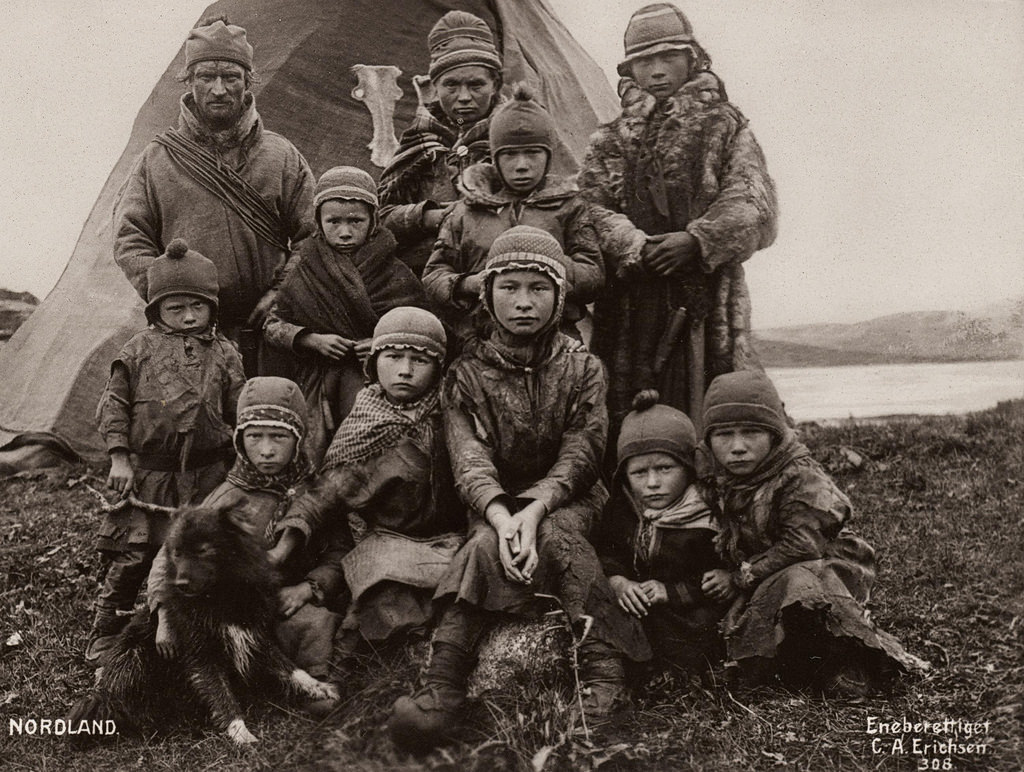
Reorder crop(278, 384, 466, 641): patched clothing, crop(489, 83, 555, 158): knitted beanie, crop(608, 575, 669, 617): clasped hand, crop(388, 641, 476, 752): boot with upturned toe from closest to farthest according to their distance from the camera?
crop(388, 641, 476, 752): boot with upturned toe
crop(608, 575, 669, 617): clasped hand
crop(278, 384, 466, 641): patched clothing
crop(489, 83, 555, 158): knitted beanie

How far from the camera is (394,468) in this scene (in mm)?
4262

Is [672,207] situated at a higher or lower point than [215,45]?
lower

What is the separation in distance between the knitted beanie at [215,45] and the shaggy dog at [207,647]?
236 cm

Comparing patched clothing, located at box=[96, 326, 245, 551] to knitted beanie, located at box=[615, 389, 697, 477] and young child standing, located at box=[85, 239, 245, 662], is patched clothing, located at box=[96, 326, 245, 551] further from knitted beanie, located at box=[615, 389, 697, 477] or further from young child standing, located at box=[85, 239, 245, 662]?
knitted beanie, located at box=[615, 389, 697, 477]

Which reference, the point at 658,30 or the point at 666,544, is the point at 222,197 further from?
the point at 666,544

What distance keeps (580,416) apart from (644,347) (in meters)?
1.03

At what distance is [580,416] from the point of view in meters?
4.25

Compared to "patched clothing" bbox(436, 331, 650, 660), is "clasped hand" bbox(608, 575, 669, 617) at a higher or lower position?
lower

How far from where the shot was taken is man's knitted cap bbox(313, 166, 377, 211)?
4.79 m

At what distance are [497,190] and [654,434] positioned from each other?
57.3 inches

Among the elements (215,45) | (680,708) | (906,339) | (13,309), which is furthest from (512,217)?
(906,339)

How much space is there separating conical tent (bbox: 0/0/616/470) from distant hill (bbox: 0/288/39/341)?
156cm

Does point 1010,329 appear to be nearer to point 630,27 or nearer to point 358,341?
point 630,27

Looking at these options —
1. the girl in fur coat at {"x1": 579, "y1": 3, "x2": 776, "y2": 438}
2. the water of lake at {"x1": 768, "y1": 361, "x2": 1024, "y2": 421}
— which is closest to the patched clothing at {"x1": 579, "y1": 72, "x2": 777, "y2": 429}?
the girl in fur coat at {"x1": 579, "y1": 3, "x2": 776, "y2": 438}
